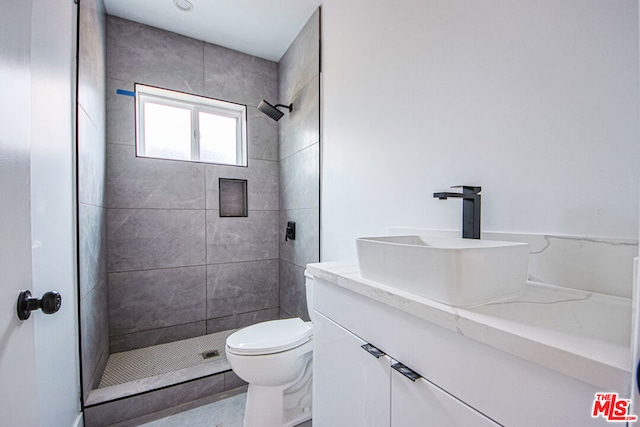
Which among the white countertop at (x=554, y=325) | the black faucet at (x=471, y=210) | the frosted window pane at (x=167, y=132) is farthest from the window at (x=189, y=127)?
the white countertop at (x=554, y=325)

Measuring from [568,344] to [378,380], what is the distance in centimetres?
46

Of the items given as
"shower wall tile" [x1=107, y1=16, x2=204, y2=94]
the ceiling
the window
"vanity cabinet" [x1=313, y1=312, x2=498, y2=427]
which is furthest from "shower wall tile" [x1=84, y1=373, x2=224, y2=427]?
the ceiling

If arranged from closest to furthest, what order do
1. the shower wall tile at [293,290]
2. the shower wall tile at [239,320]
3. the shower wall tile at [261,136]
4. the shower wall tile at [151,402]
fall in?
the shower wall tile at [151,402]
the shower wall tile at [293,290]
the shower wall tile at [239,320]
the shower wall tile at [261,136]

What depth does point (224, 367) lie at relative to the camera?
1805mm

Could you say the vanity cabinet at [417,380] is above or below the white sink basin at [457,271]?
below

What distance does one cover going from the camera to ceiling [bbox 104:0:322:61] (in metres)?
1.88

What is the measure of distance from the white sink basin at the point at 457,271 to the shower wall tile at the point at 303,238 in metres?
1.16

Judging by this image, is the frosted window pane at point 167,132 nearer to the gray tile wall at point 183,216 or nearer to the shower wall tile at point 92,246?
the gray tile wall at point 183,216

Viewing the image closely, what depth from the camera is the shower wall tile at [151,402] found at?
145 centimetres

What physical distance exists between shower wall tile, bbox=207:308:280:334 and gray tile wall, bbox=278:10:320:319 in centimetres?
13

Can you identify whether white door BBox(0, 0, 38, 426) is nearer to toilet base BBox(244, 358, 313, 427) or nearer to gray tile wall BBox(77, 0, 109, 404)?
gray tile wall BBox(77, 0, 109, 404)

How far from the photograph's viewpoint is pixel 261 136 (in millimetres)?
2514

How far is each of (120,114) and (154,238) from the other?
963 mm

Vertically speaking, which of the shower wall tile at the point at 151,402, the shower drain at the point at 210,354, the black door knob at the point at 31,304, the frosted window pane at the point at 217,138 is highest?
the frosted window pane at the point at 217,138
